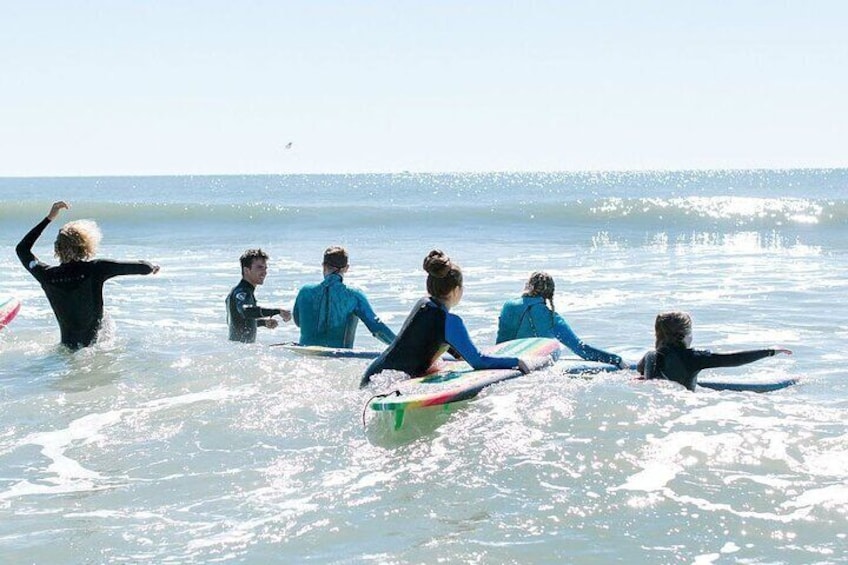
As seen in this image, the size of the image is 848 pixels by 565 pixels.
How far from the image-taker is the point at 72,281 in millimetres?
8000

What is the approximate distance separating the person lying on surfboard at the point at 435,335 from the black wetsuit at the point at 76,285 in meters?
2.16

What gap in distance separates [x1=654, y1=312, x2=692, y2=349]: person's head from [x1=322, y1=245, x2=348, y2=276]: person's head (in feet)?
8.93

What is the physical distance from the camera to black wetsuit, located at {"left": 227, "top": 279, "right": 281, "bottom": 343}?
29.3 ft

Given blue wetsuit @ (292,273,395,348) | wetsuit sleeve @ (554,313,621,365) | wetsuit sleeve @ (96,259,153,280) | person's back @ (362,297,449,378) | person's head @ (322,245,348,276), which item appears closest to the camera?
person's back @ (362,297,449,378)

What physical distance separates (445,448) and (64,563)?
7.18ft

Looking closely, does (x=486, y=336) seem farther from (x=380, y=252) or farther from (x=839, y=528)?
(x=380, y=252)

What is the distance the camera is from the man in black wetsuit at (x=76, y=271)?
25.9ft

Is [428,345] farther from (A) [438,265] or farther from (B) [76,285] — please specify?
(B) [76,285]

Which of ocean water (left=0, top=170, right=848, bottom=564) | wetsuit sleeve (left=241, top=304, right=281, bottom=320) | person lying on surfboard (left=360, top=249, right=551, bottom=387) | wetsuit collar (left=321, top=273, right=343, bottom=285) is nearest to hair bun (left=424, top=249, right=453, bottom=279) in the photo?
person lying on surfboard (left=360, top=249, right=551, bottom=387)

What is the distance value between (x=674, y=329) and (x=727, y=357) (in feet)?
1.28

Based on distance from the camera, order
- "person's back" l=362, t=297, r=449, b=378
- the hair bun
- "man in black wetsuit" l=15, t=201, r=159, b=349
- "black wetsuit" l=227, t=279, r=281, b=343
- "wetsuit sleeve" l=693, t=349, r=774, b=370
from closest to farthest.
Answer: the hair bun
"person's back" l=362, t=297, r=449, b=378
"wetsuit sleeve" l=693, t=349, r=774, b=370
"man in black wetsuit" l=15, t=201, r=159, b=349
"black wetsuit" l=227, t=279, r=281, b=343

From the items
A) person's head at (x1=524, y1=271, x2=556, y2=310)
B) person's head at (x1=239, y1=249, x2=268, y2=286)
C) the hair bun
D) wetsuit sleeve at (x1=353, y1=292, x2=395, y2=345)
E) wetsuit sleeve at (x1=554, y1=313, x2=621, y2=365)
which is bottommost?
wetsuit sleeve at (x1=554, y1=313, x2=621, y2=365)

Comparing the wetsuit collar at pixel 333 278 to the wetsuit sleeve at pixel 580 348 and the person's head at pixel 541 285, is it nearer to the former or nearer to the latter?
the person's head at pixel 541 285

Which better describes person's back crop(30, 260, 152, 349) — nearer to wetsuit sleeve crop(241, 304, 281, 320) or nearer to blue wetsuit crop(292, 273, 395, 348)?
wetsuit sleeve crop(241, 304, 281, 320)
